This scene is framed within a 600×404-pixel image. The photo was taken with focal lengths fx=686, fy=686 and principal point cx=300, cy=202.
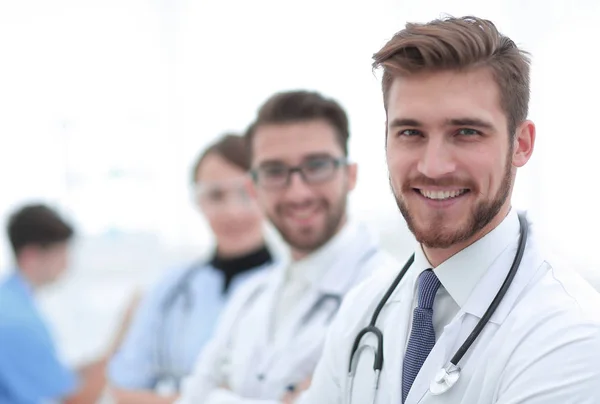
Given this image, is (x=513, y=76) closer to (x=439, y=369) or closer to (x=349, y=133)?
(x=439, y=369)

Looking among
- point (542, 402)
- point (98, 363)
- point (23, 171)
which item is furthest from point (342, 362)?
point (23, 171)

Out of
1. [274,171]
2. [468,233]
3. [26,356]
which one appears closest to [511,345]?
[468,233]

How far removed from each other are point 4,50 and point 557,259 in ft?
12.7

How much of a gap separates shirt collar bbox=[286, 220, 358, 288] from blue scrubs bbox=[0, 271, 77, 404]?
1.65m

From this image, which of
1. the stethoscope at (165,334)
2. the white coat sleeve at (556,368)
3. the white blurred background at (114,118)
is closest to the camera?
the white coat sleeve at (556,368)

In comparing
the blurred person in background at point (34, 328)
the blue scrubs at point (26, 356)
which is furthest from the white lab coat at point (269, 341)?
the blue scrubs at point (26, 356)

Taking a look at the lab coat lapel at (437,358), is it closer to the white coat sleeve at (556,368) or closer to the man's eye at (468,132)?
the white coat sleeve at (556,368)

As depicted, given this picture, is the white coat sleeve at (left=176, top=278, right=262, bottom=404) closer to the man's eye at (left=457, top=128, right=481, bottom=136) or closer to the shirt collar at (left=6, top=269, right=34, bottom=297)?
the man's eye at (left=457, top=128, right=481, bottom=136)

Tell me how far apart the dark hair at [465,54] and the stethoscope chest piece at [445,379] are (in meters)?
0.34

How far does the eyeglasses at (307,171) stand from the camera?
1651mm

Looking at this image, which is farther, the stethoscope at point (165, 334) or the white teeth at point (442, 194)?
the stethoscope at point (165, 334)

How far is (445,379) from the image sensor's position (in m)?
0.94

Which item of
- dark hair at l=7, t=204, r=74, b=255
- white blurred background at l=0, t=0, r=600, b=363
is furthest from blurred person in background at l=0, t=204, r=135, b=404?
white blurred background at l=0, t=0, r=600, b=363

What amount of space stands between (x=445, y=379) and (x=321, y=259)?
728 millimetres
